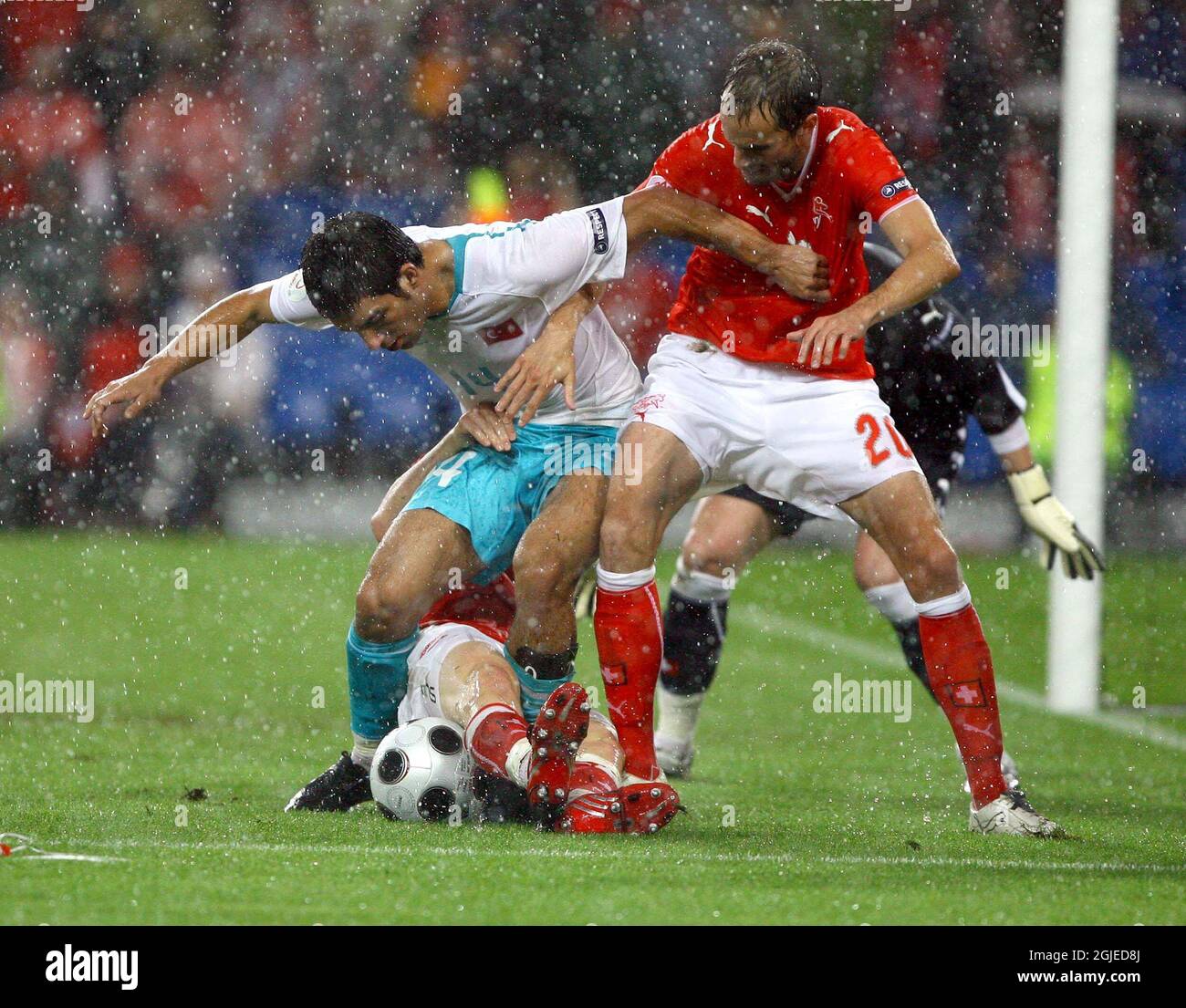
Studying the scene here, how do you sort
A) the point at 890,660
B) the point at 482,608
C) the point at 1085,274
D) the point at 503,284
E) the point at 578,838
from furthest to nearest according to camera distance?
the point at 890,660 → the point at 1085,274 → the point at 482,608 → the point at 503,284 → the point at 578,838

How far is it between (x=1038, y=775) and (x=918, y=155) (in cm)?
653

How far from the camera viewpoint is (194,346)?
4383 mm

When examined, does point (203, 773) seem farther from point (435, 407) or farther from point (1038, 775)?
point (435, 407)

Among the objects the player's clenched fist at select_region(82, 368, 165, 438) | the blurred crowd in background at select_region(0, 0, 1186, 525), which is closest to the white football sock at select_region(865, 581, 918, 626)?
the player's clenched fist at select_region(82, 368, 165, 438)

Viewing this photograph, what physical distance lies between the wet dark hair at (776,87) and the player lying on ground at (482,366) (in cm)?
32

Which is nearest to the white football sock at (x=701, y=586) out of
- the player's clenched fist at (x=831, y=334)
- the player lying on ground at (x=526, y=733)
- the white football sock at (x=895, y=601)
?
the white football sock at (x=895, y=601)

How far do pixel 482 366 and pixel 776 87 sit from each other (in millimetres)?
1020

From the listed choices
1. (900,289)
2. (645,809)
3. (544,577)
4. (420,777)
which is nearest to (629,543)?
(544,577)

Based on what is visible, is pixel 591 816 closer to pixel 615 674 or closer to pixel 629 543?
pixel 615 674

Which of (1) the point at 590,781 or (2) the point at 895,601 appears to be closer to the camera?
(1) the point at 590,781

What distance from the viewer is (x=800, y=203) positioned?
14.2 feet

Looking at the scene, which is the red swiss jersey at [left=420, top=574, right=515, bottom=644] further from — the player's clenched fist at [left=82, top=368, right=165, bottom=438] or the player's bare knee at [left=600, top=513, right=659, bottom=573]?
the player's clenched fist at [left=82, top=368, right=165, bottom=438]
